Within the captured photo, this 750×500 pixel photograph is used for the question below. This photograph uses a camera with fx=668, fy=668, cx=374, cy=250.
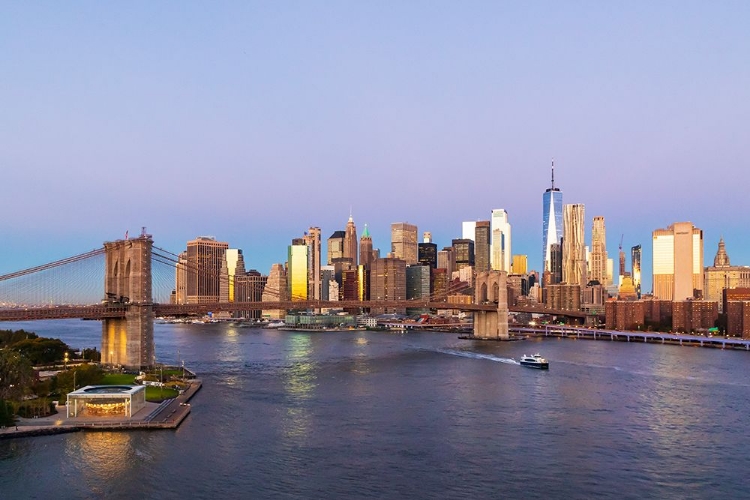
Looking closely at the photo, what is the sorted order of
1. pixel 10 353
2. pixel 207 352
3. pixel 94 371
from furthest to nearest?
pixel 207 352 → pixel 94 371 → pixel 10 353

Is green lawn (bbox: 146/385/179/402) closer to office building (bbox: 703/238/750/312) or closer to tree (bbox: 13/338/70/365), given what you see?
tree (bbox: 13/338/70/365)

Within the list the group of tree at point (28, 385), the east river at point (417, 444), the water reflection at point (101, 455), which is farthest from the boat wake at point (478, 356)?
the water reflection at point (101, 455)

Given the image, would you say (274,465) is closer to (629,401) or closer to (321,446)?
(321,446)

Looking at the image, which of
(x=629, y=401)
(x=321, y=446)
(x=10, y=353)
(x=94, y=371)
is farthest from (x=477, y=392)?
(x=10, y=353)

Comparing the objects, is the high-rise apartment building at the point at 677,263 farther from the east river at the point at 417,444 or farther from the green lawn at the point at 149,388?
the green lawn at the point at 149,388

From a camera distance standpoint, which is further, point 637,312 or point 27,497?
point 637,312

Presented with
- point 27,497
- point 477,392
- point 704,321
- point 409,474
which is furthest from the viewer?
point 704,321
